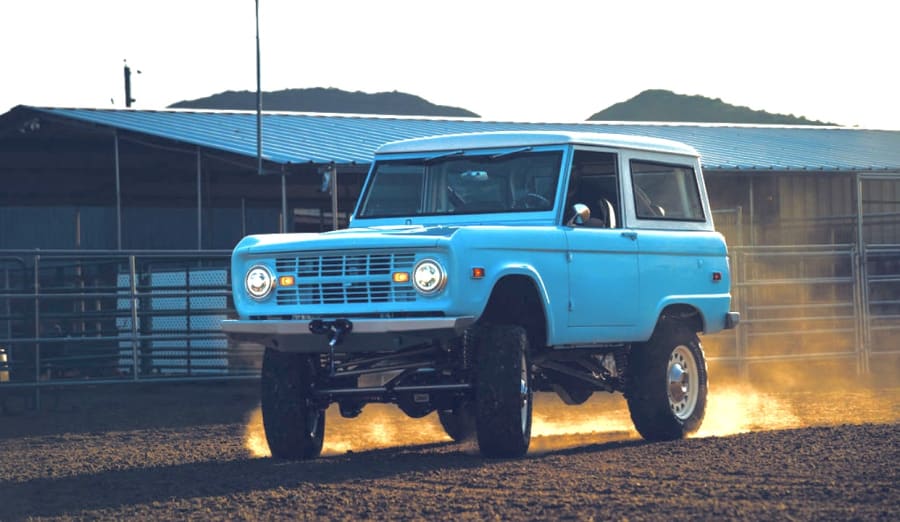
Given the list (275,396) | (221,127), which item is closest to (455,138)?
(275,396)

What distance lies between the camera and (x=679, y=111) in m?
124

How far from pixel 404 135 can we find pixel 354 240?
54.6 feet

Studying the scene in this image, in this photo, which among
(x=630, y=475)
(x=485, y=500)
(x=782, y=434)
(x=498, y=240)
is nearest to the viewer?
(x=485, y=500)

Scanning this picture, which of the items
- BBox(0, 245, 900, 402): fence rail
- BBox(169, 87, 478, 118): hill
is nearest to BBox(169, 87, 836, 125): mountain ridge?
BBox(169, 87, 478, 118): hill

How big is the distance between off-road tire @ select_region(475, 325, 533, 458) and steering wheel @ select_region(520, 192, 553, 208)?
1.22m

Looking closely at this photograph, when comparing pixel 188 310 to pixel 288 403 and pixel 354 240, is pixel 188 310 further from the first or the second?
pixel 354 240

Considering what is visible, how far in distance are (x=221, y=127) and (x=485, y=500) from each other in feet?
61.1

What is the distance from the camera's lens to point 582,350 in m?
11.0

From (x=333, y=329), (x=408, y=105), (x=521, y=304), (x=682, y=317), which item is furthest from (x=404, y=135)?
(x=408, y=105)

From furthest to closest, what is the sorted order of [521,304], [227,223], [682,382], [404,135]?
[227,223] < [404,135] < [682,382] < [521,304]

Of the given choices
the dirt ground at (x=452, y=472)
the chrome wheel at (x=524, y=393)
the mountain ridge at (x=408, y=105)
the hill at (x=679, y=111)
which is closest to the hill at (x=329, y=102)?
the mountain ridge at (x=408, y=105)

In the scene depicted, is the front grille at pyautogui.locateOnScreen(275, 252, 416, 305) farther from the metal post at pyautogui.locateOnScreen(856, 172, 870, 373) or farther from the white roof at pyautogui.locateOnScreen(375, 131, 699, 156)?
the metal post at pyautogui.locateOnScreen(856, 172, 870, 373)

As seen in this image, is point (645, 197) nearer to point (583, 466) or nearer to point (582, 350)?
point (582, 350)

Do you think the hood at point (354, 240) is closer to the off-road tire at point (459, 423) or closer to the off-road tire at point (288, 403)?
the off-road tire at point (288, 403)
